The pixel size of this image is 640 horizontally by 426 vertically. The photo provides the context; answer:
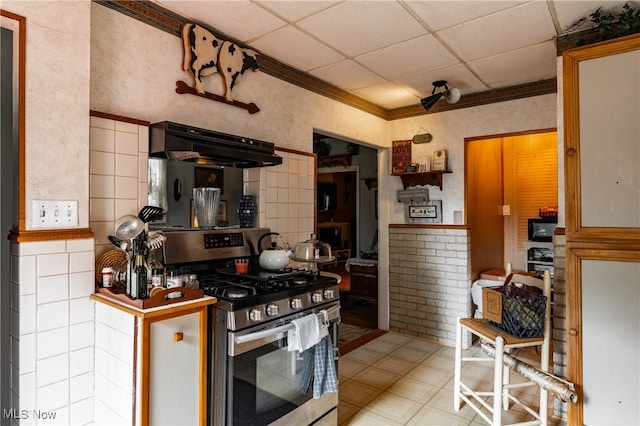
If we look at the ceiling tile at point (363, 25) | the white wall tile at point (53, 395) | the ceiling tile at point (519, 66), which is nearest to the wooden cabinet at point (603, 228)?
the ceiling tile at point (519, 66)

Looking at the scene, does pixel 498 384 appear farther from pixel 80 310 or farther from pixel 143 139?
pixel 143 139

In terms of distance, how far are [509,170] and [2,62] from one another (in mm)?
4637

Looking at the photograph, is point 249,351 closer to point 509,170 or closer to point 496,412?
point 496,412

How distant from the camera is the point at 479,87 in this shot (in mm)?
3457

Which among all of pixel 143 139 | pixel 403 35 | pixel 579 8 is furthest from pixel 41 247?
pixel 579 8

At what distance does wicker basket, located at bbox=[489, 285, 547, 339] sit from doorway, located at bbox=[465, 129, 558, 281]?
153cm

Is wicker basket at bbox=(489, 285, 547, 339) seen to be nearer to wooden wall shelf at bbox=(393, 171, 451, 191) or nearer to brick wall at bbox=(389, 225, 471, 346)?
brick wall at bbox=(389, 225, 471, 346)

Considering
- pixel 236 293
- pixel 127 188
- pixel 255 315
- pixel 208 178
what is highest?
pixel 208 178

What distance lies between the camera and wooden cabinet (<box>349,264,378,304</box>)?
474cm

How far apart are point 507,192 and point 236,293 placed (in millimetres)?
3859

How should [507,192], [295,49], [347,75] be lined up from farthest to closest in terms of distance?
[507,192] → [347,75] → [295,49]

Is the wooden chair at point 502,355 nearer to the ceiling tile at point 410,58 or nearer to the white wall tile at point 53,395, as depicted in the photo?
the ceiling tile at point 410,58

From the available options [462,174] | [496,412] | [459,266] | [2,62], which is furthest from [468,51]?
[2,62]

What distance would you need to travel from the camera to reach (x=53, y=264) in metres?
1.60
